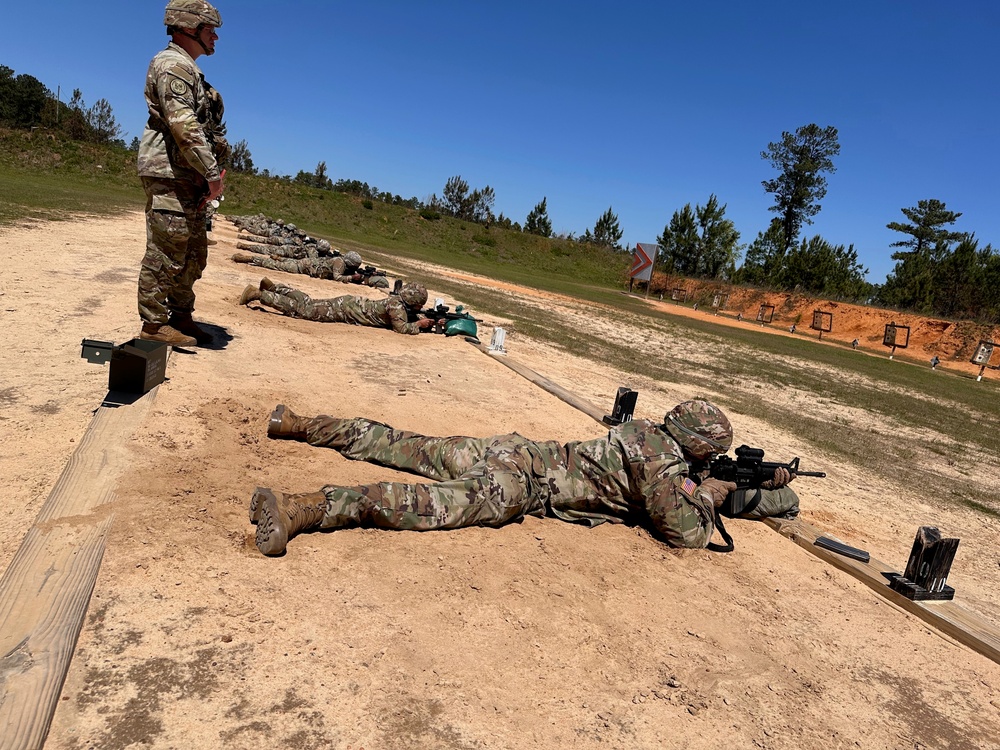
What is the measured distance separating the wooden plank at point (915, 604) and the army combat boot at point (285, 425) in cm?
377

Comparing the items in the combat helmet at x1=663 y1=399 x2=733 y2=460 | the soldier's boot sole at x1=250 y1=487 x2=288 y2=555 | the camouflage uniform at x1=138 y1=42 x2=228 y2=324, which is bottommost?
the soldier's boot sole at x1=250 y1=487 x2=288 y2=555

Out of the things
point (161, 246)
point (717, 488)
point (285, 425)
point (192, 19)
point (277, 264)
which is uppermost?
point (192, 19)

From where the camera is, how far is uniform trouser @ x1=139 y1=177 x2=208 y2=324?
5438 millimetres

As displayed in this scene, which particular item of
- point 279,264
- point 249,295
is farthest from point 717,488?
point 279,264

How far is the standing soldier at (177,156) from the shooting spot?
519cm

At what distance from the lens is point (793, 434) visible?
8.61 metres

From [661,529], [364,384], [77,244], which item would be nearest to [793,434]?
[661,529]

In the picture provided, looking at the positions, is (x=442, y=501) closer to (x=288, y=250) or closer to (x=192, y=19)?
(x=192, y=19)

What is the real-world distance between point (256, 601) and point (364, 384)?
158 inches

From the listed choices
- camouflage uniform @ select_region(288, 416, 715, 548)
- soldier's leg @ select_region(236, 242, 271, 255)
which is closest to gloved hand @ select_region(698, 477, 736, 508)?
camouflage uniform @ select_region(288, 416, 715, 548)

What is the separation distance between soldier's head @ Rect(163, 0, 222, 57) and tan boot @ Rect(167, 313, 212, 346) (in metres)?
2.47

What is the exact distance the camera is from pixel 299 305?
9406 mm

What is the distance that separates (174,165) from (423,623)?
4.70 meters

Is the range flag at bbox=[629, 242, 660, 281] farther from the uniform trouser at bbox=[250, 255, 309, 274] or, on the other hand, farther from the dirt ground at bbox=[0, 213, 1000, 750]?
the dirt ground at bbox=[0, 213, 1000, 750]
